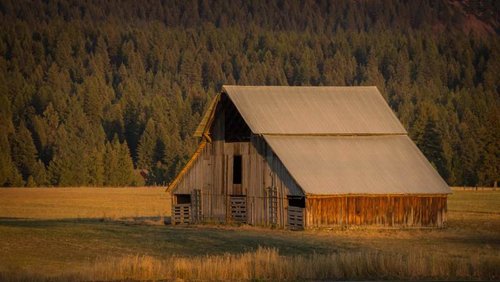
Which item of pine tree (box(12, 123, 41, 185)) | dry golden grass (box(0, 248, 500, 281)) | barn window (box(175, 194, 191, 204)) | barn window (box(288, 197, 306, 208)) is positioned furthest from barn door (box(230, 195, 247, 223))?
pine tree (box(12, 123, 41, 185))

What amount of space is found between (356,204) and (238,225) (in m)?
6.69

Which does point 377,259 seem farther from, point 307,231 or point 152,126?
point 152,126

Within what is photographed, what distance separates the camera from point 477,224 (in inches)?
2564

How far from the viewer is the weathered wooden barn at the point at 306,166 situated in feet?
203

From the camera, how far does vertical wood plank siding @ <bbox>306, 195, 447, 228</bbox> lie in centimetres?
6112

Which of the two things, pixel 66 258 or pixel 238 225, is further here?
pixel 238 225

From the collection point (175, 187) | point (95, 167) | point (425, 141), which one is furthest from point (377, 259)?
point (95, 167)

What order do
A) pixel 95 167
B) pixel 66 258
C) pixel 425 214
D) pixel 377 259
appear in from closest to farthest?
pixel 377 259
pixel 66 258
pixel 425 214
pixel 95 167

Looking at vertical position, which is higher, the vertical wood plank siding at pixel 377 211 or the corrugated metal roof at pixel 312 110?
the corrugated metal roof at pixel 312 110

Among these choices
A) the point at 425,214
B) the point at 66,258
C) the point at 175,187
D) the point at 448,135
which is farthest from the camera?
the point at 448,135

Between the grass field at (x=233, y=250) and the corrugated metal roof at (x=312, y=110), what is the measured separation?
6.43 metres

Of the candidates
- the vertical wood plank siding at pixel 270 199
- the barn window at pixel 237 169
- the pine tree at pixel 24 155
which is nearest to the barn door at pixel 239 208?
the vertical wood plank siding at pixel 270 199

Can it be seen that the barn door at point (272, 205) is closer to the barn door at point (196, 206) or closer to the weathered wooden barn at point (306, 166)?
the weathered wooden barn at point (306, 166)

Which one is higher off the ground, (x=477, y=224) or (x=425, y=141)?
(x=425, y=141)
